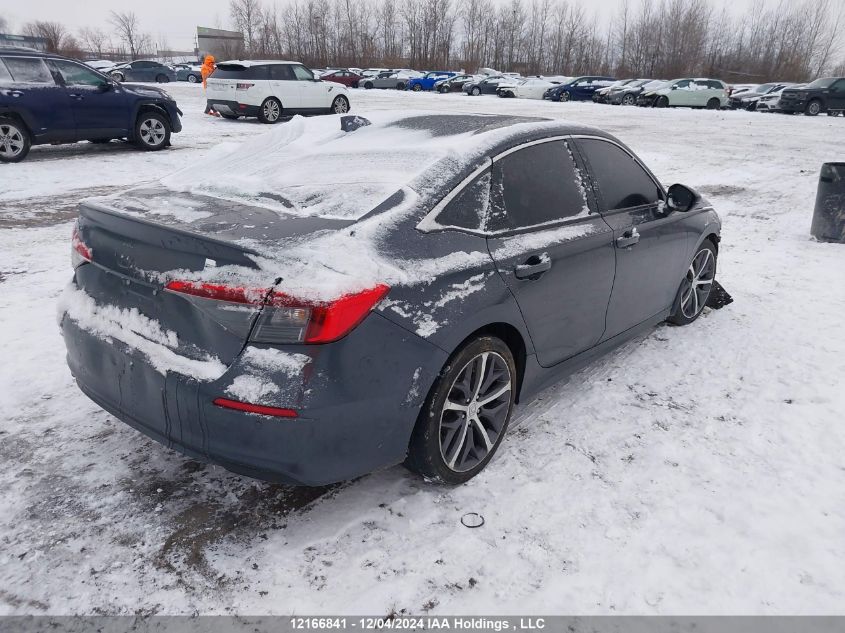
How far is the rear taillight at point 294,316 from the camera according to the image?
216cm

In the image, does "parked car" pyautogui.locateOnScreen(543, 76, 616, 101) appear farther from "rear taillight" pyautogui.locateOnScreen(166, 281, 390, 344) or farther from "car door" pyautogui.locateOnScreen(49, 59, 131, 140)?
"rear taillight" pyautogui.locateOnScreen(166, 281, 390, 344)

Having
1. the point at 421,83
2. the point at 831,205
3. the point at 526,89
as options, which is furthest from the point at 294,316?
the point at 421,83

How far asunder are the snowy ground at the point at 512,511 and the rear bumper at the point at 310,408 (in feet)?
1.29

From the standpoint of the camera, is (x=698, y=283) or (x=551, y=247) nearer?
(x=551, y=247)

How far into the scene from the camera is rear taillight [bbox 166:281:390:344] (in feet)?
7.10

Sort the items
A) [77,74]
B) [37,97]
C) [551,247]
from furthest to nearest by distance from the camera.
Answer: [77,74] < [37,97] < [551,247]

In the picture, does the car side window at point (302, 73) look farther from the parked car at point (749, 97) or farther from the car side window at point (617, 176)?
the parked car at point (749, 97)

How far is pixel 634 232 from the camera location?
12.2 ft

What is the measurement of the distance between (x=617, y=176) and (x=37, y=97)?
10.6 m

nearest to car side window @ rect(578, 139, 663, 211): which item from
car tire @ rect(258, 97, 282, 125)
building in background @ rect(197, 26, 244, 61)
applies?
car tire @ rect(258, 97, 282, 125)

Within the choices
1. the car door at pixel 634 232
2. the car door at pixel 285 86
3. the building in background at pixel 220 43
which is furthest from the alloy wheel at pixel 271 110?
the building in background at pixel 220 43

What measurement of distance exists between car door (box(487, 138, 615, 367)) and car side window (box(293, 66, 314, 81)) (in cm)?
1655

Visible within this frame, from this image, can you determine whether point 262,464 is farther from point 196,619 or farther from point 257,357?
point 196,619

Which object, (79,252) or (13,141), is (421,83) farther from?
(79,252)
